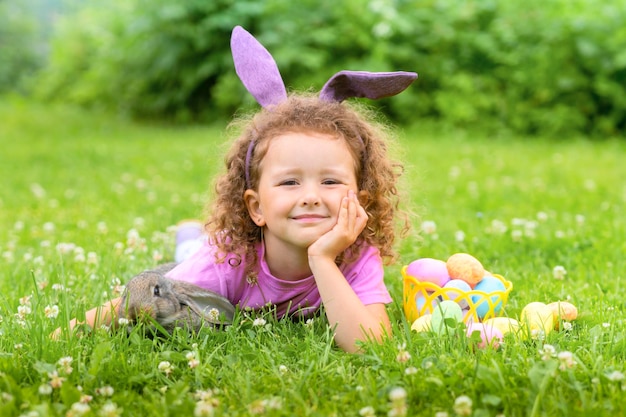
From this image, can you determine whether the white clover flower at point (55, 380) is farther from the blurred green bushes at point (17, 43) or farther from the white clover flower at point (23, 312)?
the blurred green bushes at point (17, 43)

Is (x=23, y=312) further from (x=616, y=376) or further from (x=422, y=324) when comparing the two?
(x=616, y=376)

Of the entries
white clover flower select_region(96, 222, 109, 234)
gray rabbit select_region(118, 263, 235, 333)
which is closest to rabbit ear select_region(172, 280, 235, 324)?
gray rabbit select_region(118, 263, 235, 333)

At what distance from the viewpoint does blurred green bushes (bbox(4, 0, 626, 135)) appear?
1143 cm

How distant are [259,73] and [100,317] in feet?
4.03

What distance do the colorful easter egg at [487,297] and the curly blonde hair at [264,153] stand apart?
0.42 metres

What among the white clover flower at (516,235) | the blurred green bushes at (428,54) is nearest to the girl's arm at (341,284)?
the white clover flower at (516,235)

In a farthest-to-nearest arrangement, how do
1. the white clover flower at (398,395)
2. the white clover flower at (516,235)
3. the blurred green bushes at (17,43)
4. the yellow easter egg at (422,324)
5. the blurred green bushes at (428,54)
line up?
the blurred green bushes at (17,43) < the blurred green bushes at (428,54) < the white clover flower at (516,235) < the yellow easter egg at (422,324) < the white clover flower at (398,395)

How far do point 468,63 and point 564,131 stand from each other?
6.54ft

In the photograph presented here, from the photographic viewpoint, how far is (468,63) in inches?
484

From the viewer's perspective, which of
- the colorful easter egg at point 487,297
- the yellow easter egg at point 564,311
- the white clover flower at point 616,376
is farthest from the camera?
the colorful easter egg at point 487,297

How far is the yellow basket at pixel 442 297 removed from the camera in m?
3.14

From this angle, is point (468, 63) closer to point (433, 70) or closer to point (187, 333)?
point (433, 70)

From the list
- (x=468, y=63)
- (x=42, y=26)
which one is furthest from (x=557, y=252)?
(x=42, y=26)

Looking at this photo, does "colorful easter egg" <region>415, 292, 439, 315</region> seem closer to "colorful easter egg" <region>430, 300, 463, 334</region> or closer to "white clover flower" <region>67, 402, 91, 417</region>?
"colorful easter egg" <region>430, 300, 463, 334</region>
